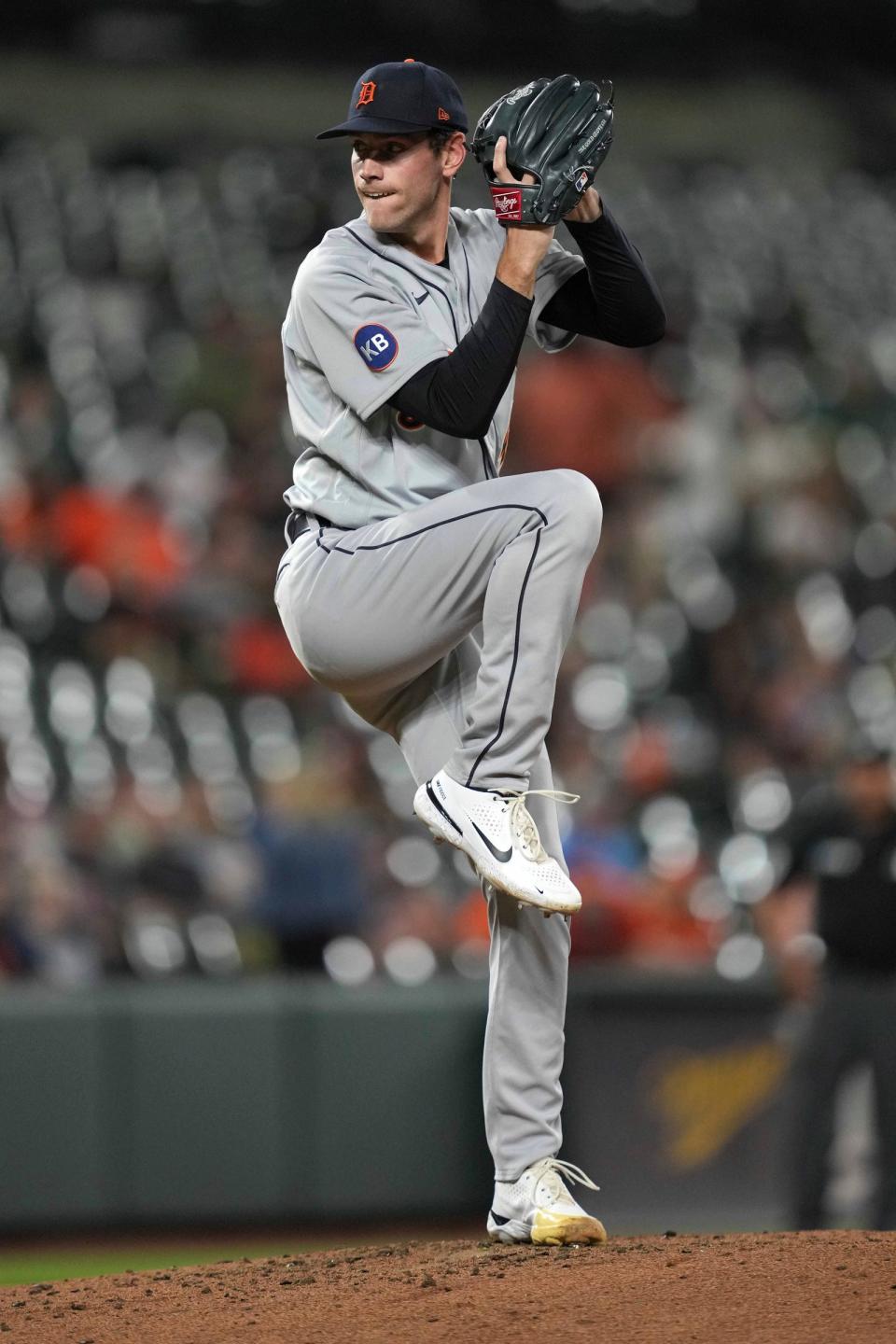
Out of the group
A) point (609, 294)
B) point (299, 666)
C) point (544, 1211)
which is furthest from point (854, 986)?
point (299, 666)

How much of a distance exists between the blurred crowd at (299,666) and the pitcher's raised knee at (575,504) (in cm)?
319

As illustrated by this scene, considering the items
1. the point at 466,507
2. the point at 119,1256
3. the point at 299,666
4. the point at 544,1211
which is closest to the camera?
the point at 466,507

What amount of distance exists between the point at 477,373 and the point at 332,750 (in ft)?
17.4

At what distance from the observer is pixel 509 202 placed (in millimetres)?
3117

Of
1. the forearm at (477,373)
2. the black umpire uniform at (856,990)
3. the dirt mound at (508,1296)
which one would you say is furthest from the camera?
the black umpire uniform at (856,990)

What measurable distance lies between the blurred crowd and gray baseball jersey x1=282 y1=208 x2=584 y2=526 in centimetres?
319

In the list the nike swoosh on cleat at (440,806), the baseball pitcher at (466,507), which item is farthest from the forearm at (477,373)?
the nike swoosh on cleat at (440,806)

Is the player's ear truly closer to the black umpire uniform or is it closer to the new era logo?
the new era logo

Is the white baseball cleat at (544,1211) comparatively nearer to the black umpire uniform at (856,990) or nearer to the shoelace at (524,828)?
the shoelace at (524,828)

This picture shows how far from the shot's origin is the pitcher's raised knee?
3174 millimetres

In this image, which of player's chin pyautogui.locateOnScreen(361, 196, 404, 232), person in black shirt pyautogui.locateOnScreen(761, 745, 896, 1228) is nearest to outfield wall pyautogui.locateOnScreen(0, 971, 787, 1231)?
person in black shirt pyautogui.locateOnScreen(761, 745, 896, 1228)

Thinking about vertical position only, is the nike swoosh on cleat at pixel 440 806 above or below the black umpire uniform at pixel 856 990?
above

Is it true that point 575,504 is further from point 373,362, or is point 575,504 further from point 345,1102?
point 345,1102

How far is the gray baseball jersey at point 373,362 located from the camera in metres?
3.15
